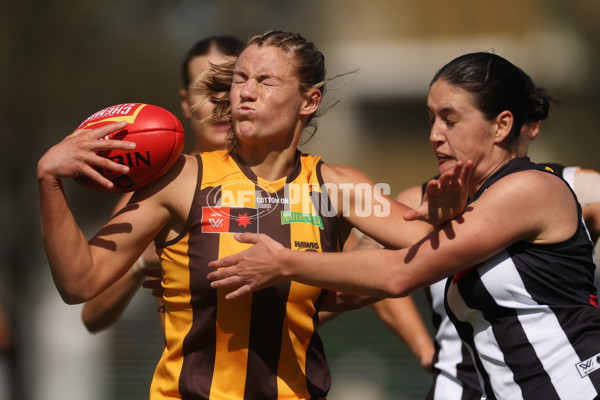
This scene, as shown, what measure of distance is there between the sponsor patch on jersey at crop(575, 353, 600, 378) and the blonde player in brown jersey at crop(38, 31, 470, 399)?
60cm

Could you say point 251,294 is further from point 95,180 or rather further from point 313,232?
point 95,180

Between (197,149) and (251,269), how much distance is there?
1.64 m

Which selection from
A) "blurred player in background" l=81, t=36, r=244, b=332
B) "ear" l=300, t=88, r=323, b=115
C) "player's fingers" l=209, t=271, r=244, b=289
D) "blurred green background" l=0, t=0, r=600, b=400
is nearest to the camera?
"player's fingers" l=209, t=271, r=244, b=289

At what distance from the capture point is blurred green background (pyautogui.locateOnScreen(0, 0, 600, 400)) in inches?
238

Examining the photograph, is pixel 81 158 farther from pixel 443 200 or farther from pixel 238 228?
pixel 443 200

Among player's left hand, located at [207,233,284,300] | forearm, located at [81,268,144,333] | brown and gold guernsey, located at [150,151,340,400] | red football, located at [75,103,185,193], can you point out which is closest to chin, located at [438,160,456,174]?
brown and gold guernsey, located at [150,151,340,400]

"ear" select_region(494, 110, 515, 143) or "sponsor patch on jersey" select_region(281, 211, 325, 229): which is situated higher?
"ear" select_region(494, 110, 515, 143)

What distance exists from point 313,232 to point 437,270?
436 mm

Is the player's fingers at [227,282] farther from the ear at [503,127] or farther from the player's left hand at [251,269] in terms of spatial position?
the ear at [503,127]

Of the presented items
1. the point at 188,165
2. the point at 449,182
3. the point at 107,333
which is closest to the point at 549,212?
the point at 449,182

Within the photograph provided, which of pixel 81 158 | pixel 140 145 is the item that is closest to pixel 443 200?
pixel 140 145

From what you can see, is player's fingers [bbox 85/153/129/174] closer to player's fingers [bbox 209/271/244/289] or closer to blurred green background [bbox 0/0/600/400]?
player's fingers [bbox 209/271/244/289]

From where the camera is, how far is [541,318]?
7.04 ft

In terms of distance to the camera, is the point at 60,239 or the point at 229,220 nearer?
the point at 60,239
